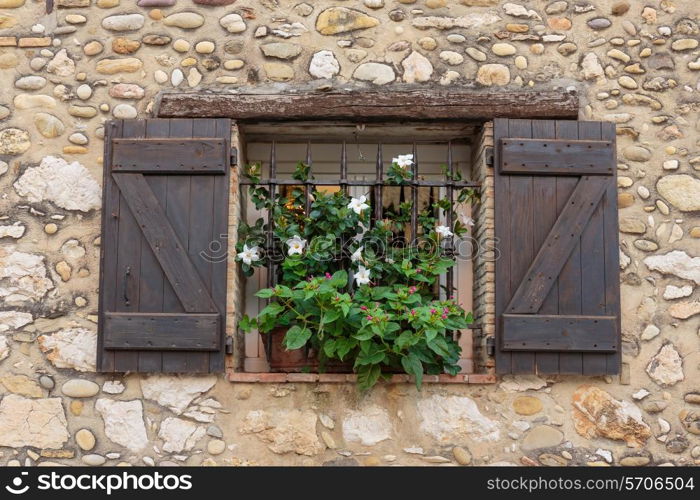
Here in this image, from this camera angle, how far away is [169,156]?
14.0 feet

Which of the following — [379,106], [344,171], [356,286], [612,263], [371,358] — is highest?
[379,106]

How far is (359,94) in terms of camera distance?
4379mm

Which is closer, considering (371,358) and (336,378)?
(371,358)

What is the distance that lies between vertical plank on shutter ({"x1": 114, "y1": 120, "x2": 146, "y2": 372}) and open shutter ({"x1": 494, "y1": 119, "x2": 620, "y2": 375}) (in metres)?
1.78

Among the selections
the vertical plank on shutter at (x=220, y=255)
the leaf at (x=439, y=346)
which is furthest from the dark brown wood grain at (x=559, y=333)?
the vertical plank on shutter at (x=220, y=255)

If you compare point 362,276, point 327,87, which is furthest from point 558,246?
point 327,87

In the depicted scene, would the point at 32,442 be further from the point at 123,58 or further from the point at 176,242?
the point at 123,58


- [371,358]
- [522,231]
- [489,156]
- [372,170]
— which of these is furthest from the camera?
[372,170]

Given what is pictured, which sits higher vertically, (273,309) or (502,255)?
(502,255)

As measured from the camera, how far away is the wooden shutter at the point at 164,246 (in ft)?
13.5

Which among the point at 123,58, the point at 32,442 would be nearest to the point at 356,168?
the point at 123,58

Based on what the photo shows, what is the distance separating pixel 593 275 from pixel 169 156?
219 centimetres

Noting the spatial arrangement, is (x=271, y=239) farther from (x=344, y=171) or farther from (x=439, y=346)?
(x=439, y=346)

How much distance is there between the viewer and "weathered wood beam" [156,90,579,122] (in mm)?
4359
